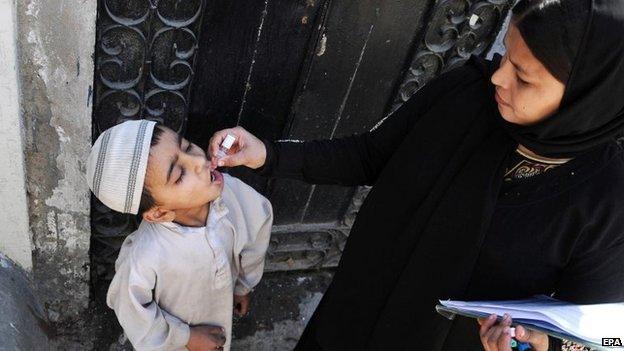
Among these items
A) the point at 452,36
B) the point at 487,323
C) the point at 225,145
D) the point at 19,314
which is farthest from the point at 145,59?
the point at 487,323

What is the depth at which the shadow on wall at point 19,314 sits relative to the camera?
225 cm

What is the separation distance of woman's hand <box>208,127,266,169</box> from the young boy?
0.12 feet

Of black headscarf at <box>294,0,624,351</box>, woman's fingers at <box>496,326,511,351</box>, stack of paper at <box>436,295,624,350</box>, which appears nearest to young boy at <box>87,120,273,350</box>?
black headscarf at <box>294,0,624,351</box>

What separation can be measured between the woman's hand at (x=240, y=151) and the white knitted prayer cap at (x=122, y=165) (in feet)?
0.64

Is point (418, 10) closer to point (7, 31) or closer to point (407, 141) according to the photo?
point (407, 141)

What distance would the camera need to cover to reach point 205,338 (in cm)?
214

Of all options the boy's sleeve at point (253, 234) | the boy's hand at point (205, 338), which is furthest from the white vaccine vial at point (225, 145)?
the boy's hand at point (205, 338)

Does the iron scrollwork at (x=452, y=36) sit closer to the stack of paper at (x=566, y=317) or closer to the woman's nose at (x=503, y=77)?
the woman's nose at (x=503, y=77)

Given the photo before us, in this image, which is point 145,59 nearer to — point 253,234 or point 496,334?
point 253,234

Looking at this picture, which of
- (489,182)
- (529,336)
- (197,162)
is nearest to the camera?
(529,336)

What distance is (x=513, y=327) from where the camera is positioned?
1.50 m

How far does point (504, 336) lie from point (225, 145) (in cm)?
91

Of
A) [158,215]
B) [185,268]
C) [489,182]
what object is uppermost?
[489,182]

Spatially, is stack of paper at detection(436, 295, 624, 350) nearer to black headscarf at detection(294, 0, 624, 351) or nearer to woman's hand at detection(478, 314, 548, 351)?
woman's hand at detection(478, 314, 548, 351)
